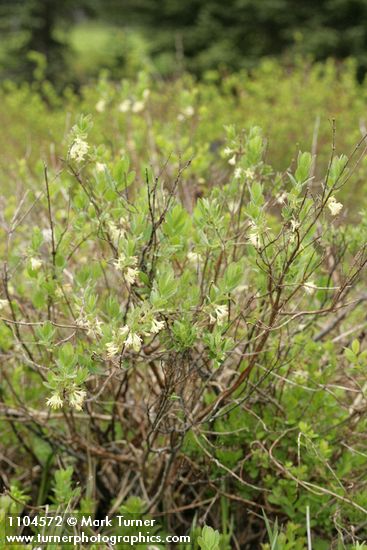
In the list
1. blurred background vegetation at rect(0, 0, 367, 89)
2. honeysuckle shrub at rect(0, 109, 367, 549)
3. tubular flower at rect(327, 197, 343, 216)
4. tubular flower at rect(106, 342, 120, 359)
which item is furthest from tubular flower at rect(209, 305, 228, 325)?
blurred background vegetation at rect(0, 0, 367, 89)

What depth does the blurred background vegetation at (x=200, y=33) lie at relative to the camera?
11930 mm

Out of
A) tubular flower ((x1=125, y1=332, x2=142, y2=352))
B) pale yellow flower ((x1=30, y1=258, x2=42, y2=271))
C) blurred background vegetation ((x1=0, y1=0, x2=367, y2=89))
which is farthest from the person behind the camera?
blurred background vegetation ((x1=0, y1=0, x2=367, y2=89))

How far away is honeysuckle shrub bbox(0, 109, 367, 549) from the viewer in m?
1.86

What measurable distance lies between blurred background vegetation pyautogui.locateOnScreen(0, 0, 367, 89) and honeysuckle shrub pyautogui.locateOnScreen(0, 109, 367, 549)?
971 centimetres

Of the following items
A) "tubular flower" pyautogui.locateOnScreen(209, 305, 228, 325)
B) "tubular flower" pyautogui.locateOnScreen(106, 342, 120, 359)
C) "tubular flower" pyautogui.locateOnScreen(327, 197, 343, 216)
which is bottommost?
"tubular flower" pyautogui.locateOnScreen(106, 342, 120, 359)

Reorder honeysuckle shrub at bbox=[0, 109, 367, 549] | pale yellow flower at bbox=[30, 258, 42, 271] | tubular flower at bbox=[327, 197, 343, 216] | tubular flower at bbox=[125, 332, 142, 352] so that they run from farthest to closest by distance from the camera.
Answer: pale yellow flower at bbox=[30, 258, 42, 271] < honeysuckle shrub at bbox=[0, 109, 367, 549] < tubular flower at bbox=[327, 197, 343, 216] < tubular flower at bbox=[125, 332, 142, 352]

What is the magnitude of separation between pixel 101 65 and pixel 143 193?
14.2m

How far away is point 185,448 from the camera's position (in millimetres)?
2367

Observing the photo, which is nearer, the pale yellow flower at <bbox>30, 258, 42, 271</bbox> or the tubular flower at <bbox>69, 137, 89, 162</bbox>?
the tubular flower at <bbox>69, 137, 89, 162</bbox>

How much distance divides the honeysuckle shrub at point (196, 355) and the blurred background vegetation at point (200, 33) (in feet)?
31.8

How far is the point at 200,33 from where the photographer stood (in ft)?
42.1

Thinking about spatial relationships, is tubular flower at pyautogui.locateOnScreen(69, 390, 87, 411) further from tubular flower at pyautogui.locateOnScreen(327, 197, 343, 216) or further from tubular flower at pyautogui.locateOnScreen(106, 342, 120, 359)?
tubular flower at pyautogui.locateOnScreen(327, 197, 343, 216)

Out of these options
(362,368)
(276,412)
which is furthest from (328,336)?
(362,368)

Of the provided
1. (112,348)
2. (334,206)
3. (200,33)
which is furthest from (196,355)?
(200,33)
